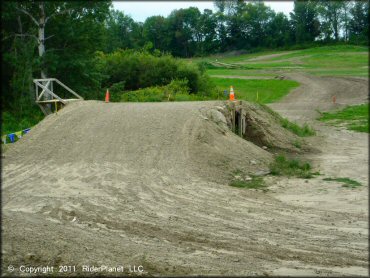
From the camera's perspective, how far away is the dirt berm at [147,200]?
7355 millimetres

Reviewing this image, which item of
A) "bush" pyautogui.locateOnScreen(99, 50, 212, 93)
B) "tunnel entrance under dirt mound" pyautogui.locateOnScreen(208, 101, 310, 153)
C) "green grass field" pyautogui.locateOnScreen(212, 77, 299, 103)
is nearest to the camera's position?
"tunnel entrance under dirt mound" pyautogui.locateOnScreen(208, 101, 310, 153)

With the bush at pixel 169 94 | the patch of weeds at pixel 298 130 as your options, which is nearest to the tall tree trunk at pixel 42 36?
the bush at pixel 169 94

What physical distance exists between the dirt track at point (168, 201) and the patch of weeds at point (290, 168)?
1.22ft

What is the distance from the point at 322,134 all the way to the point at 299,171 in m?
7.64

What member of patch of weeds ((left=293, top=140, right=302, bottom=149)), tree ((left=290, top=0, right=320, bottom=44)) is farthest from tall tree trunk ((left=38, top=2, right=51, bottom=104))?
tree ((left=290, top=0, right=320, bottom=44))

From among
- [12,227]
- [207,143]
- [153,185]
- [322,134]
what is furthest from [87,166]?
[322,134]

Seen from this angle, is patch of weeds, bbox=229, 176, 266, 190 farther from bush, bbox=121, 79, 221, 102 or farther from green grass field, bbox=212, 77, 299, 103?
green grass field, bbox=212, 77, 299, 103

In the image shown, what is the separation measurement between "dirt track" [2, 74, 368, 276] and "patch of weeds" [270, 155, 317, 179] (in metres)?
0.37

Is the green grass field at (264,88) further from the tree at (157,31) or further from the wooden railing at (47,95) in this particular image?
the wooden railing at (47,95)

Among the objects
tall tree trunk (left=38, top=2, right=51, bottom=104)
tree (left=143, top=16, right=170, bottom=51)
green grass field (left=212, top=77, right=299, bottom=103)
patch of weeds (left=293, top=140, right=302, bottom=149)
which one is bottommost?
patch of weeds (left=293, top=140, right=302, bottom=149)

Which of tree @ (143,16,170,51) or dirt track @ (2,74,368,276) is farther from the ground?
tree @ (143,16,170,51)

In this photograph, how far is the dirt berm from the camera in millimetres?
7355

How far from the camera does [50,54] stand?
82.6 feet

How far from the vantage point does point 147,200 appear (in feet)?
36.5
